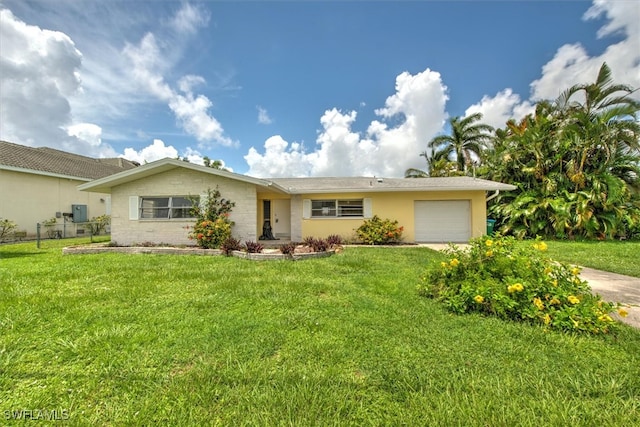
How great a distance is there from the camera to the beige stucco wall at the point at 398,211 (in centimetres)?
1152

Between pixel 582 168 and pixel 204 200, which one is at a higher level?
pixel 582 168

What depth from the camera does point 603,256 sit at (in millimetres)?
7840

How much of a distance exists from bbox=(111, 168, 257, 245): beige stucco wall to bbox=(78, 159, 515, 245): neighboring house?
0.04 metres

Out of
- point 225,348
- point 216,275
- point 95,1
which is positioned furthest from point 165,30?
point 225,348

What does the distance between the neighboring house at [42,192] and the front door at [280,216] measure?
8.70 m

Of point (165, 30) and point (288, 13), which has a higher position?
point (288, 13)

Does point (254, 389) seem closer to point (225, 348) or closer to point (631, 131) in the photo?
point (225, 348)

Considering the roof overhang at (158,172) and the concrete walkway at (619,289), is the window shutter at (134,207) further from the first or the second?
the concrete walkway at (619,289)

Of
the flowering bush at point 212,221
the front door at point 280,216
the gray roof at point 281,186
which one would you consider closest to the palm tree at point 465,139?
the gray roof at point 281,186

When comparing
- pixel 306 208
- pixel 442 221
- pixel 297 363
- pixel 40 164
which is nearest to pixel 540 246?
pixel 297 363

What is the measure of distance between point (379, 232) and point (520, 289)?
7722 millimetres

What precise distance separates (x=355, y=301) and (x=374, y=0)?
29.5 ft

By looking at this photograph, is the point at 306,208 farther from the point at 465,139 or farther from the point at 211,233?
the point at 465,139

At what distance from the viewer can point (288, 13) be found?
28.1ft
